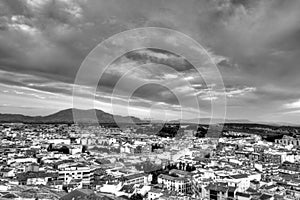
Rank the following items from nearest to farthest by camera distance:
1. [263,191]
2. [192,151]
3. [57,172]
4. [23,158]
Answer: [263,191] → [57,172] → [23,158] → [192,151]

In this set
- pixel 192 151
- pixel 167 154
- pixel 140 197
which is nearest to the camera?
pixel 140 197

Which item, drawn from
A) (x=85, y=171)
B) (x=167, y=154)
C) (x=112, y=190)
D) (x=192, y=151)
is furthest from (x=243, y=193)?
(x=192, y=151)

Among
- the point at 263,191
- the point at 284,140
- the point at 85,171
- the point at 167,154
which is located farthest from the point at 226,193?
the point at 284,140

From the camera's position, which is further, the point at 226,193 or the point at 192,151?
the point at 192,151

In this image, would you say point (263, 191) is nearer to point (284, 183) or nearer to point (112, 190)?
point (284, 183)

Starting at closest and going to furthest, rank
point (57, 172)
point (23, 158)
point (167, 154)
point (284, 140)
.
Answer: point (57, 172) → point (23, 158) → point (167, 154) → point (284, 140)

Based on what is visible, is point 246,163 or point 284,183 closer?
point 284,183

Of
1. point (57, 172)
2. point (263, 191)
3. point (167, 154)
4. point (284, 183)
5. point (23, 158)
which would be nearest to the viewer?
point (263, 191)

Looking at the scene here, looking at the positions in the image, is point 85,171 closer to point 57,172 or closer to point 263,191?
point 57,172

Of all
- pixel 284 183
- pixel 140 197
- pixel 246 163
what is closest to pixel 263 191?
pixel 284 183
